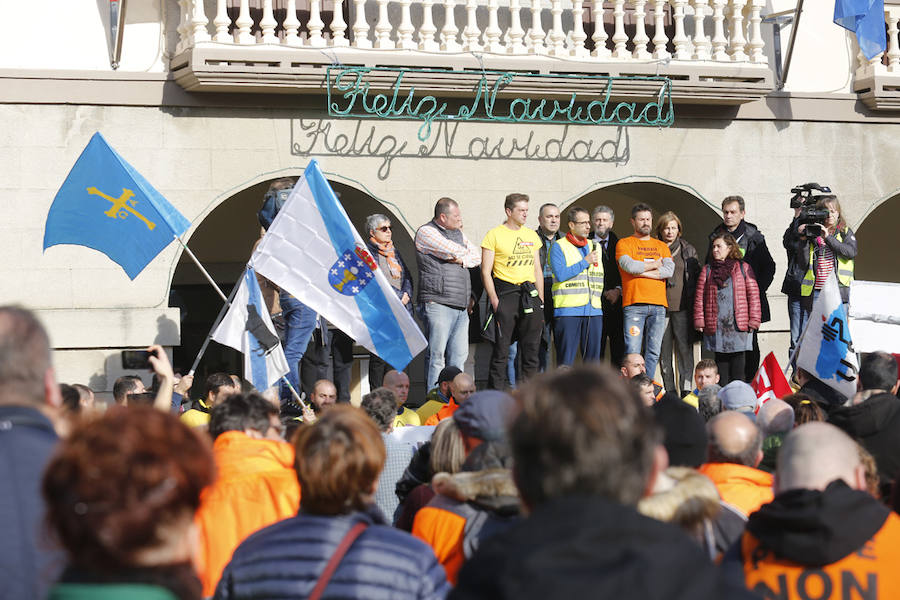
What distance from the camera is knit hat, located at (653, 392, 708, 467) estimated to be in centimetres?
435

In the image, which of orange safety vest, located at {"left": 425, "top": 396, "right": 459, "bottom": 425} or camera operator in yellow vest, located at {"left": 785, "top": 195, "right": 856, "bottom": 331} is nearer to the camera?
orange safety vest, located at {"left": 425, "top": 396, "right": 459, "bottom": 425}

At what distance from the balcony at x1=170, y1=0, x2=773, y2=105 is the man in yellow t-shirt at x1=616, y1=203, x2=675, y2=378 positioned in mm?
2254

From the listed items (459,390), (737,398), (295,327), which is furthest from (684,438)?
(295,327)

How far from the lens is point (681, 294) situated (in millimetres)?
12000

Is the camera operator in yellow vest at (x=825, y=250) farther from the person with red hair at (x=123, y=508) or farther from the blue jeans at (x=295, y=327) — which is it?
the person with red hair at (x=123, y=508)

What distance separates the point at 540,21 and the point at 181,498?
37.8ft

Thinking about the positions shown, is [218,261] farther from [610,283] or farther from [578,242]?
[578,242]

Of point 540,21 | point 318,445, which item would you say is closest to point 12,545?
point 318,445

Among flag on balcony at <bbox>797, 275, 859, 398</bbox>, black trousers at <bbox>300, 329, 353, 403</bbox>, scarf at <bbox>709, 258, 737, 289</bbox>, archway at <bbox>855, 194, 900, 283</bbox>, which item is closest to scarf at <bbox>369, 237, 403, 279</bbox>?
black trousers at <bbox>300, 329, 353, 403</bbox>

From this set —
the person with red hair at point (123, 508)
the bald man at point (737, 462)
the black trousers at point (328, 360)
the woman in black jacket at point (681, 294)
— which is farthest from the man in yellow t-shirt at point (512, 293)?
the person with red hair at point (123, 508)

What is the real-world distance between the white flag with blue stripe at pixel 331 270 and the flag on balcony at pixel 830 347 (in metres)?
2.96

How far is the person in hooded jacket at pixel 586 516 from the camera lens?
7.42ft

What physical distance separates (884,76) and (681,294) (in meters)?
4.28

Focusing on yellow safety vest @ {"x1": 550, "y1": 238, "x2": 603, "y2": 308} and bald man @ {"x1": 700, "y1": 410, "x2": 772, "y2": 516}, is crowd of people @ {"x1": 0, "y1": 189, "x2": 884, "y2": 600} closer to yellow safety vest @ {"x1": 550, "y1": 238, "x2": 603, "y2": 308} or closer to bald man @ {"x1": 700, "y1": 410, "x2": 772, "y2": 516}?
bald man @ {"x1": 700, "y1": 410, "x2": 772, "y2": 516}
